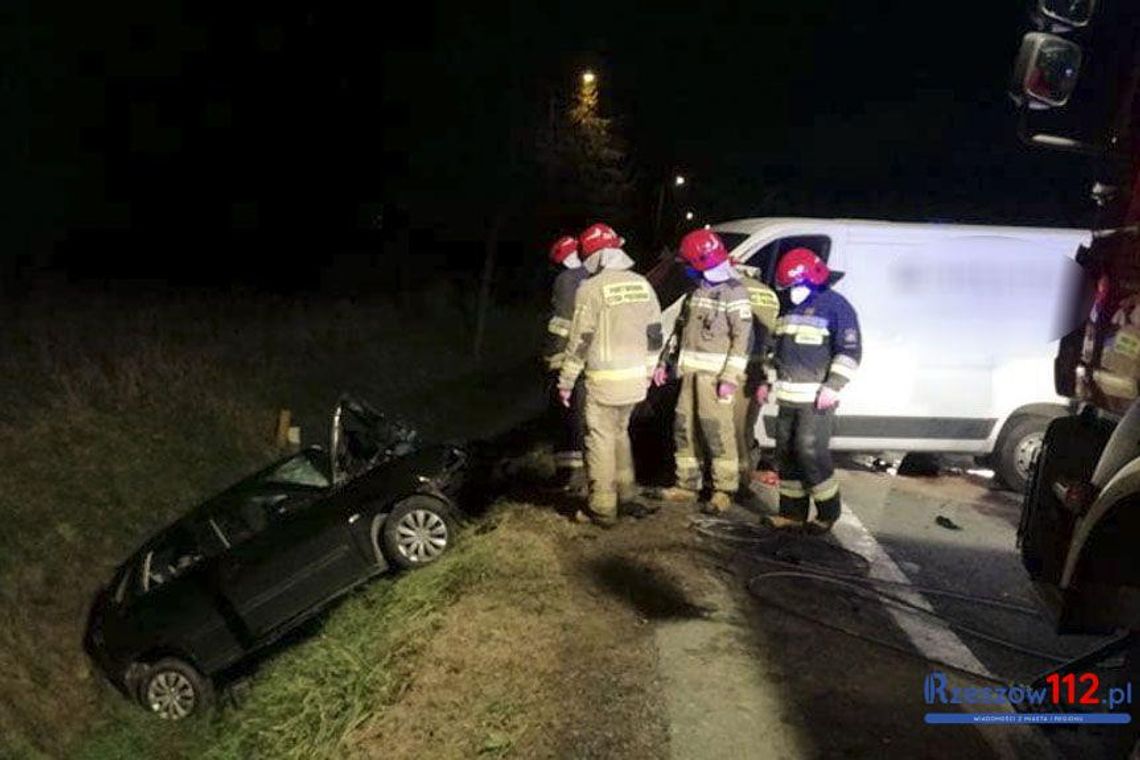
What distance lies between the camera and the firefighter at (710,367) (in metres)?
5.79

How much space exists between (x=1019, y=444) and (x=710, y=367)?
271 centimetres

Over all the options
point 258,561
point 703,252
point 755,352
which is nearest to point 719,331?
point 703,252

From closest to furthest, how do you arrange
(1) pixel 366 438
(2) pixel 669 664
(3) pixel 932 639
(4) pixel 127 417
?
1. (2) pixel 669 664
2. (3) pixel 932 639
3. (1) pixel 366 438
4. (4) pixel 127 417

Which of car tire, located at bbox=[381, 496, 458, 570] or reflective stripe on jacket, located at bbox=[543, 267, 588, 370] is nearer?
car tire, located at bbox=[381, 496, 458, 570]

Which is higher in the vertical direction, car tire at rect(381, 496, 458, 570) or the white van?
the white van

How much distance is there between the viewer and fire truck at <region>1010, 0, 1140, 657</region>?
10.3 feet

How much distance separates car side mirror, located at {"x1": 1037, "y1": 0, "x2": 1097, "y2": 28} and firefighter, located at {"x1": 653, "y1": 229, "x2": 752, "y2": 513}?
2.45 metres

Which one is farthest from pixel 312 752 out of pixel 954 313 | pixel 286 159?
pixel 286 159

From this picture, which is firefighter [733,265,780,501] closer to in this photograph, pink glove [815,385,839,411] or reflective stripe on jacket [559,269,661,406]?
pink glove [815,385,839,411]

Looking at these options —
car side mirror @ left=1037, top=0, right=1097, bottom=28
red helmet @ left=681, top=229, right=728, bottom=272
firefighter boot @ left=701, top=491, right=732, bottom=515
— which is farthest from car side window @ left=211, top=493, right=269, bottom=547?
car side mirror @ left=1037, top=0, right=1097, bottom=28

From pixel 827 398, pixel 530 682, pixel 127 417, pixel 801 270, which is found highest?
pixel 801 270

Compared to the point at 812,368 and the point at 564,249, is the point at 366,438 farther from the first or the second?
the point at 812,368

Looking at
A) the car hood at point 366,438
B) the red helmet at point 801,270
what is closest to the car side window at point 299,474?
the car hood at point 366,438

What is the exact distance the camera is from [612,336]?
5.53 metres
